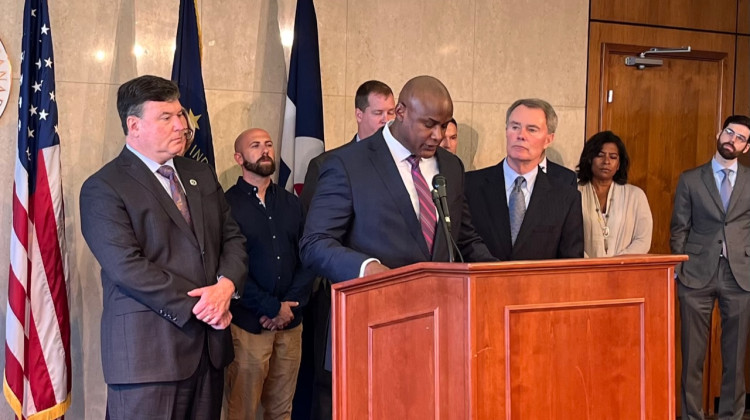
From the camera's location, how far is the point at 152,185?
332cm

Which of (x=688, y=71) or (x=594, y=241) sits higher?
(x=688, y=71)

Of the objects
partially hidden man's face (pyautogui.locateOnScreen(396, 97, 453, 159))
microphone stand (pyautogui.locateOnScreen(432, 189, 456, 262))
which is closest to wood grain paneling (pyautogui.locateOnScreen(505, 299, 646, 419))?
microphone stand (pyautogui.locateOnScreen(432, 189, 456, 262))

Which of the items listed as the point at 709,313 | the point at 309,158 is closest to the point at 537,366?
the point at 309,158

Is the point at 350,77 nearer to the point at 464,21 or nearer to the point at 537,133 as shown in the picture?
the point at 464,21

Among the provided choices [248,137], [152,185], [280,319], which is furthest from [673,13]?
[152,185]

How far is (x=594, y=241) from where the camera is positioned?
481 centimetres

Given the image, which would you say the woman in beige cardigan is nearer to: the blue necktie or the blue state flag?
the blue necktie

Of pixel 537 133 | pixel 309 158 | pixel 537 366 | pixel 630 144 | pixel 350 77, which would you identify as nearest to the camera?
pixel 537 366

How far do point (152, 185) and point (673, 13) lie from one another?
3.91 m

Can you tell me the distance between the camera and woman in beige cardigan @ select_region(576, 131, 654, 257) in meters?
4.84

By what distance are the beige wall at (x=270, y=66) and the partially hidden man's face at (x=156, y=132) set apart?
1224mm

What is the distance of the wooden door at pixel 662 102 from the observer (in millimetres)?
5648

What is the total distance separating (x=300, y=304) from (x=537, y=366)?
7.24ft

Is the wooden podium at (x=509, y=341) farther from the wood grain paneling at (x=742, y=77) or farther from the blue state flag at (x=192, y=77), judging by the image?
the wood grain paneling at (x=742, y=77)
